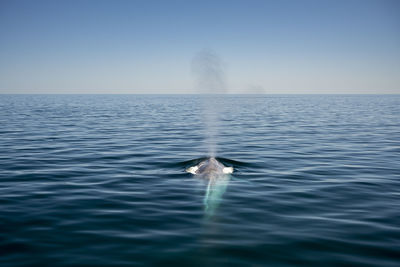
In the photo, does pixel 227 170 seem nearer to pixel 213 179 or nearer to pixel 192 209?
pixel 213 179

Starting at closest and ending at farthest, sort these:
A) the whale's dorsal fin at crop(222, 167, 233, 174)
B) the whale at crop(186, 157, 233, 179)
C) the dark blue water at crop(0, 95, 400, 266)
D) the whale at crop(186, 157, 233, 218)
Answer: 1. the dark blue water at crop(0, 95, 400, 266)
2. the whale at crop(186, 157, 233, 218)
3. the whale at crop(186, 157, 233, 179)
4. the whale's dorsal fin at crop(222, 167, 233, 174)

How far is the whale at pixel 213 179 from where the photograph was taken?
10375mm

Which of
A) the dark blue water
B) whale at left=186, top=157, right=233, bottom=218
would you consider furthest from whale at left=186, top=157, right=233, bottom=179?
the dark blue water

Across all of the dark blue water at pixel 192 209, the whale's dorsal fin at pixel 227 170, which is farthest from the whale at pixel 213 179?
the dark blue water at pixel 192 209

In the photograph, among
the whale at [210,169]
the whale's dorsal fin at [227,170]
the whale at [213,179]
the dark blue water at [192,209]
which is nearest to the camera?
the dark blue water at [192,209]

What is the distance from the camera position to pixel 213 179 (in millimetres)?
13414

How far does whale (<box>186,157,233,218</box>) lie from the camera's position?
10.4m

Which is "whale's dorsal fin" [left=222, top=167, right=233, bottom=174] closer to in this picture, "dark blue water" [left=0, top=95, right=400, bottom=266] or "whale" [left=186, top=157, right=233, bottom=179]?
"whale" [left=186, top=157, right=233, bottom=179]

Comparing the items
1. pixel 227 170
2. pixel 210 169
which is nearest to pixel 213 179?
pixel 210 169

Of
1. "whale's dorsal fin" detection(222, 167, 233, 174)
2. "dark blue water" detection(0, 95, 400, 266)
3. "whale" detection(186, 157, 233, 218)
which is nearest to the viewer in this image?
"dark blue water" detection(0, 95, 400, 266)

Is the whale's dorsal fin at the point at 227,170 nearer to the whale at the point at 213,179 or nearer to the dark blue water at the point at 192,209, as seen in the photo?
the whale at the point at 213,179

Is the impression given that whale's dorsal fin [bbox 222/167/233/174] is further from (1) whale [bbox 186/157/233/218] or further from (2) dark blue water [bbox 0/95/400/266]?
(2) dark blue water [bbox 0/95/400/266]

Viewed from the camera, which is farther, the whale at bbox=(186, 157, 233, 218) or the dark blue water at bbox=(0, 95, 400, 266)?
the whale at bbox=(186, 157, 233, 218)

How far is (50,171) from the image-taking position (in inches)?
575
